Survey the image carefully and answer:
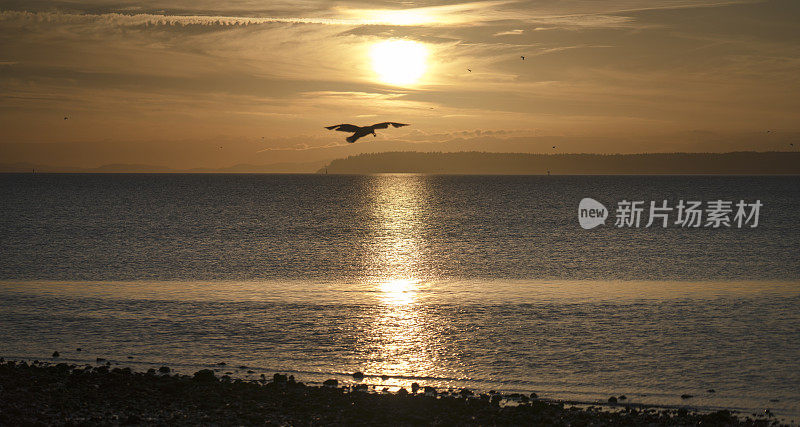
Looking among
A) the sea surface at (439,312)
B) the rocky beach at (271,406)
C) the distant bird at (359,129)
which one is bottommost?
the rocky beach at (271,406)

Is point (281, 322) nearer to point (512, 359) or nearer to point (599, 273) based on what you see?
point (512, 359)

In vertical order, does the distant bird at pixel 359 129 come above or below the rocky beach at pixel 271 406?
above

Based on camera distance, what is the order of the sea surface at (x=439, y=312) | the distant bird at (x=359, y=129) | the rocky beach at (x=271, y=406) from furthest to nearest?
the sea surface at (x=439, y=312)
the distant bird at (x=359, y=129)
the rocky beach at (x=271, y=406)

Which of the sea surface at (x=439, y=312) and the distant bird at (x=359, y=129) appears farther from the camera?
the sea surface at (x=439, y=312)

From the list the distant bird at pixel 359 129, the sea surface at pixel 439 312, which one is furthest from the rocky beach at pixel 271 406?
the distant bird at pixel 359 129

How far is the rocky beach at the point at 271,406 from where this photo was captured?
16.8 m

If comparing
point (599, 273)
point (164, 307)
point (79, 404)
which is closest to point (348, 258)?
point (599, 273)

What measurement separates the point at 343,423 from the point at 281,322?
44.4 ft

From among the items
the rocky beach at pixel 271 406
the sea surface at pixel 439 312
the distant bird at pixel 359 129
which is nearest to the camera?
the rocky beach at pixel 271 406

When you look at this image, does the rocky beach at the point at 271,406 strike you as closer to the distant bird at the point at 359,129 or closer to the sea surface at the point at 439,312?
the sea surface at the point at 439,312

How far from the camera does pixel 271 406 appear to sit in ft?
58.6

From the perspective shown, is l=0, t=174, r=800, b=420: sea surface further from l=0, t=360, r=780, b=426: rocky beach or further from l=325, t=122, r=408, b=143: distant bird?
l=325, t=122, r=408, b=143: distant bird

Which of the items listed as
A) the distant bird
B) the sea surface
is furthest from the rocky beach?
the distant bird

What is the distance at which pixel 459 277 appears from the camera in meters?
47.0
